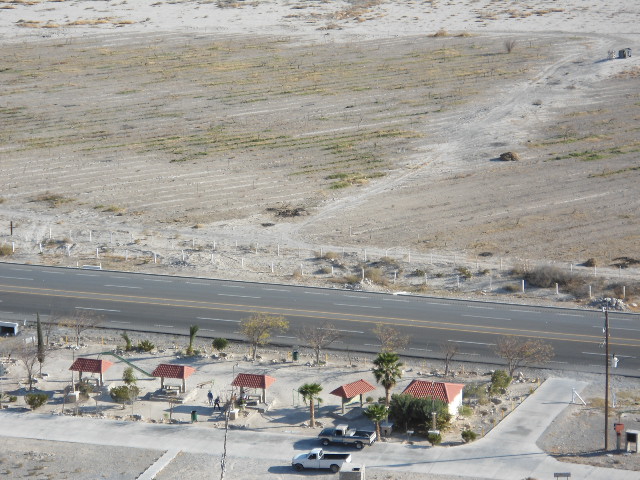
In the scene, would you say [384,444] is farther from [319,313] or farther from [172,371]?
[319,313]

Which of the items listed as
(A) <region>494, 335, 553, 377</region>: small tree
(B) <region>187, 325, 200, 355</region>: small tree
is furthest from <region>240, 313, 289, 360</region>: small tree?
(A) <region>494, 335, 553, 377</region>: small tree

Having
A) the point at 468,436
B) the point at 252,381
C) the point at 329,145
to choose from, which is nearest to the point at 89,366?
the point at 252,381

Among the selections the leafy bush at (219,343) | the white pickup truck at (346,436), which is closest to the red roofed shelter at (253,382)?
the white pickup truck at (346,436)

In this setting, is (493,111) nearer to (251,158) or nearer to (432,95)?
(432,95)

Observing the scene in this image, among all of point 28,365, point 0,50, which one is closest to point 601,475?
point 28,365

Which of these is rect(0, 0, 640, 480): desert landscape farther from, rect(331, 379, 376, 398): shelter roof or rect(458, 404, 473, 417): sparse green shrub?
rect(331, 379, 376, 398): shelter roof
